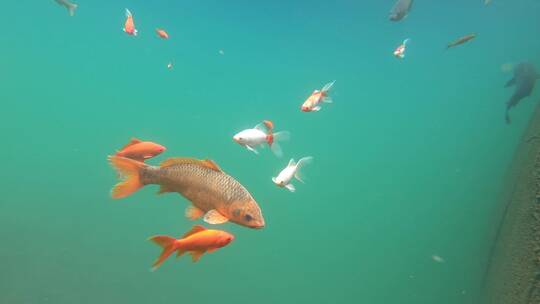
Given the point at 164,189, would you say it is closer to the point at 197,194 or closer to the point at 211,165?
the point at 197,194

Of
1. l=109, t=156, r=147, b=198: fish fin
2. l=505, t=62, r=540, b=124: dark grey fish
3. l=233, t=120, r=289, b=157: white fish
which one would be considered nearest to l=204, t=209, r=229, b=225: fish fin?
l=109, t=156, r=147, b=198: fish fin

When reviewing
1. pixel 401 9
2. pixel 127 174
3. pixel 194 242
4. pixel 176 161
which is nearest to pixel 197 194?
pixel 176 161

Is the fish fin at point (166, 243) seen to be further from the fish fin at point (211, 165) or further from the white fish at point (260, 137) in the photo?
the white fish at point (260, 137)

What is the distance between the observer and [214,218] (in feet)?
8.55

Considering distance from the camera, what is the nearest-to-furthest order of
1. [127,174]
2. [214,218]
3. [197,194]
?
[214,218]
[197,194]
[127,174]

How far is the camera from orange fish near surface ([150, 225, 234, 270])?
92.7 inches

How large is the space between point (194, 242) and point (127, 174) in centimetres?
107

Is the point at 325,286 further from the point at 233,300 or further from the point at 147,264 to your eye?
→ the point at 147,264

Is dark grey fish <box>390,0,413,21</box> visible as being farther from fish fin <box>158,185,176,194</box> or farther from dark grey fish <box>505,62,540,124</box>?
dark grey fish <box>505,62,540,124</box>

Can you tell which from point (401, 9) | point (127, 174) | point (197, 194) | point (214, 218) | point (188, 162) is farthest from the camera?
point (401, 9)

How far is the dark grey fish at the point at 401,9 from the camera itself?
196 inches

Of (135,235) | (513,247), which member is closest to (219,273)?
(135,235)

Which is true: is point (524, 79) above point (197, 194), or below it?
above

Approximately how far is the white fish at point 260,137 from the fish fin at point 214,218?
1.72 metres
